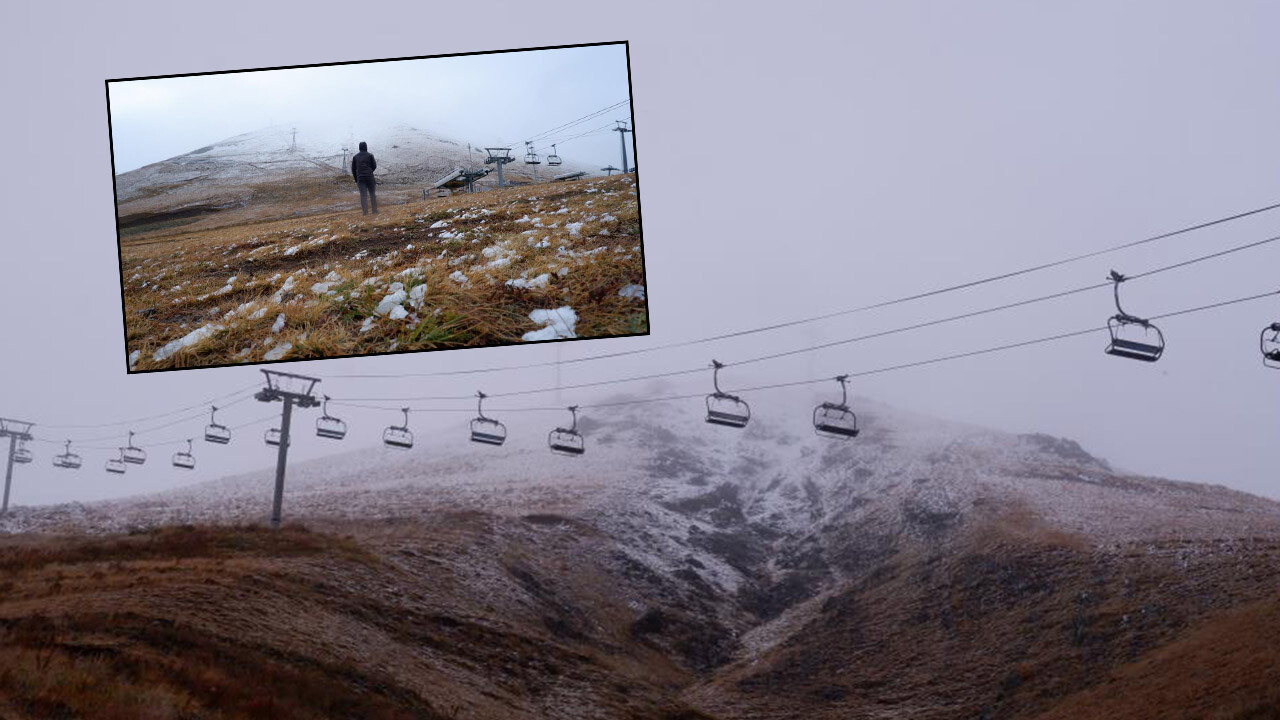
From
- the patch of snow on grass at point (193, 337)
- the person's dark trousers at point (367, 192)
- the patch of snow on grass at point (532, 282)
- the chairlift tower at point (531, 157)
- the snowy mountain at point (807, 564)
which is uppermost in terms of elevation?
the chairlift tower at point (531, 157)

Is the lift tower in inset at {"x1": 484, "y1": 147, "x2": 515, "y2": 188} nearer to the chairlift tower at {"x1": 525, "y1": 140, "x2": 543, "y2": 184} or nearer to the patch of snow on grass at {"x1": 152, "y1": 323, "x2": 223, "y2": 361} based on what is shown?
the chairlift tower at {"x1": 525, "y1": 140, "x2": 543, "y2": 184}

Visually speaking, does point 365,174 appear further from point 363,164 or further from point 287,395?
point 287,395

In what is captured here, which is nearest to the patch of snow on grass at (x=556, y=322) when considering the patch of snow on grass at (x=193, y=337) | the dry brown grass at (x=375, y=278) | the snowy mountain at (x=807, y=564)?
the dry brown grass at (x=375, y=278)

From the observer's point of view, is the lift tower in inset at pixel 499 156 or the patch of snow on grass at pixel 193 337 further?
the lift tower in inset at pixel 499 156

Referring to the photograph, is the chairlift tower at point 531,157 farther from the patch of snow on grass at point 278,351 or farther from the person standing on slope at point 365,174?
the patch of snow on grass at point 278,351

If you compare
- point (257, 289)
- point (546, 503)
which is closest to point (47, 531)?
point (546, 503)

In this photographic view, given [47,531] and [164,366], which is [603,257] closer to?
[164,366]

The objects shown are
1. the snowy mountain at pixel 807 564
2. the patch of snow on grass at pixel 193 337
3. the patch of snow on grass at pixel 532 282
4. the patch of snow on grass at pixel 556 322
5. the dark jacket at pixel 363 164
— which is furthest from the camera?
the snowy mountain at pixel 807 564
